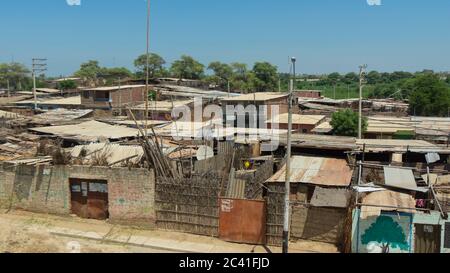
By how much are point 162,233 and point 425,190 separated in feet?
27.0

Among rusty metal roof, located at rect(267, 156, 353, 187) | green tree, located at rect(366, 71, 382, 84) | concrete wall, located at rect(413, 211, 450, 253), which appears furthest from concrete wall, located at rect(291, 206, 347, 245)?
green tree, located at rect(366, 71, 382, 84)

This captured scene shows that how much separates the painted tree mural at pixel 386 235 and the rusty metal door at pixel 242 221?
9.90 feet

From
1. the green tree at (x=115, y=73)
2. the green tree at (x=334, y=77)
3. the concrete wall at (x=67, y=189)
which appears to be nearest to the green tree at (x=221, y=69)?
the green tree at (x=115, y=73)

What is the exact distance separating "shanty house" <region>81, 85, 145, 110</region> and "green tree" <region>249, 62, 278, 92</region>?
114ft

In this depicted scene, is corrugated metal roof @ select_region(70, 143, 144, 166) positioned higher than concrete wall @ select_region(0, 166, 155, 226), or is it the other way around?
corrugated metal roof @ select_region(70, 143, 144, 166)

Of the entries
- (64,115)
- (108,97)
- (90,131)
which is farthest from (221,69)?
(90,131)

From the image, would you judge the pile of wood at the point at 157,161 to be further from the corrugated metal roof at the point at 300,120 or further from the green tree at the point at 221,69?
the green tree at the point at 221,69

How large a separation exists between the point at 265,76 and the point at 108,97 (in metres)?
38.7

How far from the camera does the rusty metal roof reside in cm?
1581

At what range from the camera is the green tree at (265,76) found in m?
73.2

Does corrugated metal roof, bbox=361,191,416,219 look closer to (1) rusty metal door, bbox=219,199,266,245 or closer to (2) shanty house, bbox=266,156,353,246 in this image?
(2) shanty house, bbox=266,156,353,246
